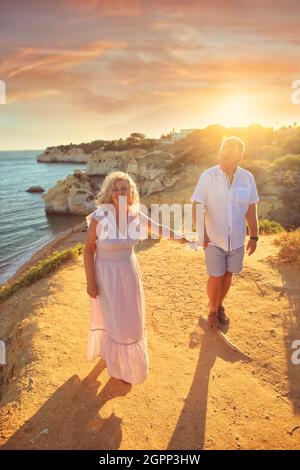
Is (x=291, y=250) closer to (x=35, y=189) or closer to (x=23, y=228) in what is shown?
(x=23, y=228)

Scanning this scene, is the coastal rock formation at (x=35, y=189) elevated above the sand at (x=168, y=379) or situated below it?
above

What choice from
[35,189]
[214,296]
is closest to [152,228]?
[214,296]

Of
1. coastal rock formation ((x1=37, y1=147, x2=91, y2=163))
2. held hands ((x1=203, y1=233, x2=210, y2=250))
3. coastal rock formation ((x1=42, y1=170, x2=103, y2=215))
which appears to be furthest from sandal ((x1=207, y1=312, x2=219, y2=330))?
coastal rock formation ((x1=37, y1=147, x2=91, y2=163))

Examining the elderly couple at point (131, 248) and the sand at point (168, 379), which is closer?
the sand at point (168, 379)

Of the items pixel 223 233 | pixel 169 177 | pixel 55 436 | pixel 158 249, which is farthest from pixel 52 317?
pixel 169 177

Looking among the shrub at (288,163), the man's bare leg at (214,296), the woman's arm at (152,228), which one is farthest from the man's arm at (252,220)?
the shrub at (288,163)

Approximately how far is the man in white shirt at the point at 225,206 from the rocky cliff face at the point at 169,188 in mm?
12177

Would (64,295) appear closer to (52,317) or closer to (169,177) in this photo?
(52,317)

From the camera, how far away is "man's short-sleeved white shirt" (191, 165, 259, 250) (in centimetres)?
464

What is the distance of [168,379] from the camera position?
14.8 ft

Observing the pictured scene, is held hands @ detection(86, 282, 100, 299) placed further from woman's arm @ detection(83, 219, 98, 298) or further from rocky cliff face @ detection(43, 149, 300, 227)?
rocky cliff face @ detection(43, 149, 300, 227)

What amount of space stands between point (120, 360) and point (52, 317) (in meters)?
2.60

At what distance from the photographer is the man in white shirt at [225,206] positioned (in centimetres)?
458

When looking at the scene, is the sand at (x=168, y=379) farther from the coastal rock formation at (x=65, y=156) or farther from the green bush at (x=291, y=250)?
the coastal rock formation at (x=65, y=156)
